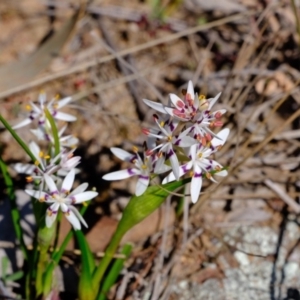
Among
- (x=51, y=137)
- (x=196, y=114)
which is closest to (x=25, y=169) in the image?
(x=51, y=137)

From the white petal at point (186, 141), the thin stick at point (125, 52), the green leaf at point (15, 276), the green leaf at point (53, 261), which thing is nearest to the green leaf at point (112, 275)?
the green leaf at point (53, 261)

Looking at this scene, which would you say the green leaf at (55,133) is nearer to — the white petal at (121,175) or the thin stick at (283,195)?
the white petal at (121,175)

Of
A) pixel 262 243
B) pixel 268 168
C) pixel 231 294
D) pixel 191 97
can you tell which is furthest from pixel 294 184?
pixel 191 97

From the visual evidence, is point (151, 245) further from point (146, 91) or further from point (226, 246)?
point (146, 91)

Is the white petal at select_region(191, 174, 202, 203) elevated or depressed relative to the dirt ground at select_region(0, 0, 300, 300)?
depressed

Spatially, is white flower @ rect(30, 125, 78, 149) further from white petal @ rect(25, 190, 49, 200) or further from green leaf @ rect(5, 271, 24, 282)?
green leaf @ rect(5, 271, 24, 282)

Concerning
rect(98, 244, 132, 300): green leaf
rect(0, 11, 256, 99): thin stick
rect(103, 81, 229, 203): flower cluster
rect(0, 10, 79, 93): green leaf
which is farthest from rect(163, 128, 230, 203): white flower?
rect(0, 10, 79, 93): green leaf

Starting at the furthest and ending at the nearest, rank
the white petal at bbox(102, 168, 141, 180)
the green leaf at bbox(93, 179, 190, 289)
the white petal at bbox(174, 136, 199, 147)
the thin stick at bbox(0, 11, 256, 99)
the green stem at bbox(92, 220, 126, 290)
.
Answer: the thin stick at bbox(0, 11, 256, 99)
the green stem at bbox(92, 220, 126, 290)
the white petal at bbox(102, 168, 141, 180)
the green leaf at bbox(93, 179, 190, 289)
the white petal at bbox(174, 136, 199, 147)
